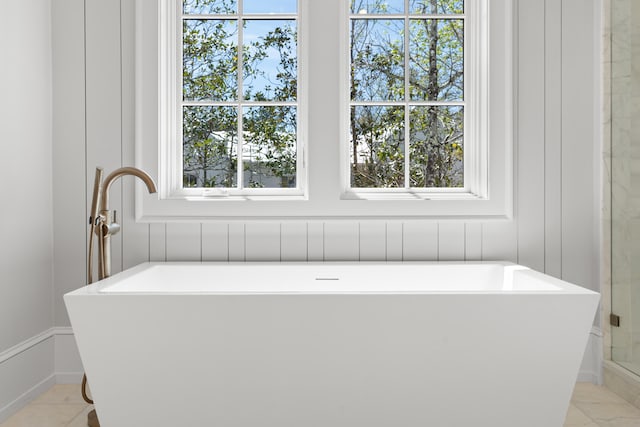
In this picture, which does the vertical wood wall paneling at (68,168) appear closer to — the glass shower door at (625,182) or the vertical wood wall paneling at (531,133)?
the vertical wood wall paneling at (531,133)

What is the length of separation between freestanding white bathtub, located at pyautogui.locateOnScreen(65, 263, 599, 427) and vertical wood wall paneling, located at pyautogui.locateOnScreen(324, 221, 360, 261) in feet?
2.95

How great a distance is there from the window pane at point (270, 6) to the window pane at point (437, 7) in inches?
25.1

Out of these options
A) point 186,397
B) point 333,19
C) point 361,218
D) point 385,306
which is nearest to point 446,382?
point 385,306

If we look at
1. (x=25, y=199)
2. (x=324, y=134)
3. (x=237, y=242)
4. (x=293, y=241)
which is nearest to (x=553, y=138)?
(x=324, y=134)

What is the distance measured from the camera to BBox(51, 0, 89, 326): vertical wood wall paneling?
8.33 ft

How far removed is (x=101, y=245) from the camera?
2082 mm

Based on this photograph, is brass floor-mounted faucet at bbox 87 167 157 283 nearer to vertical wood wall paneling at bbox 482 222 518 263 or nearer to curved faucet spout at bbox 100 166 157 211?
curved faucet spout at bbox 100 166 157 211

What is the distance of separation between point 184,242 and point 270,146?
2.21 feet

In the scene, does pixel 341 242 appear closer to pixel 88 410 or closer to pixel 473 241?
pixel 473 241

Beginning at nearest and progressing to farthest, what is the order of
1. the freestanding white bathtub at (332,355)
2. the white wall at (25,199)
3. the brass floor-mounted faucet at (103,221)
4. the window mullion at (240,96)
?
the freestanding white bathtub at (332,355)
the brass floor-mounted faucet at (103,221)
the white wall at (25,199)
the window mullion at (240,96)

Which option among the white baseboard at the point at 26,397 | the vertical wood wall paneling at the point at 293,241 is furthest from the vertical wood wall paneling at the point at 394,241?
the white baseboard at the point at 26,397

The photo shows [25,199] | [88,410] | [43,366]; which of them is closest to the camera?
[88,410]

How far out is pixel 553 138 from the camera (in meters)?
2.59

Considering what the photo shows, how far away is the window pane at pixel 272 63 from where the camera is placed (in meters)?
2.73
